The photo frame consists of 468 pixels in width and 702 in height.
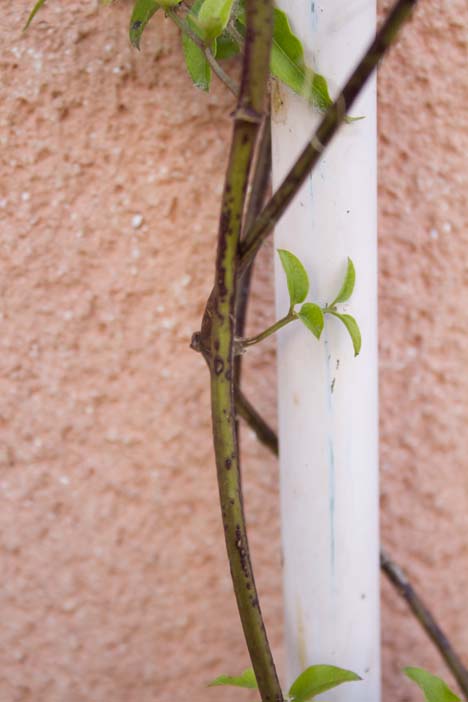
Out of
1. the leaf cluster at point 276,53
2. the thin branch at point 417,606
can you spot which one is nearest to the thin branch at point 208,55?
the leaf cluster at point 276,53

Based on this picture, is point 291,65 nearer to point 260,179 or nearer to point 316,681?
point 260,179

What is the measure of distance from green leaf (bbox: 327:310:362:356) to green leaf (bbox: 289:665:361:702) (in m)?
0.16

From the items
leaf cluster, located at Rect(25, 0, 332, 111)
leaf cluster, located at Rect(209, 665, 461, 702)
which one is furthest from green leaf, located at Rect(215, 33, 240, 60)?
leaf cluster, located at Rect(209, 665, 461, 702)

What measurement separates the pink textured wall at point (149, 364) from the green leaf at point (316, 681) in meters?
0.16

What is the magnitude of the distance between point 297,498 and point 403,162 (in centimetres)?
24

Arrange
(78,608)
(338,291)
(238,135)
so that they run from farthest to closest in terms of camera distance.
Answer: (78,608), (338,291), (238,135)

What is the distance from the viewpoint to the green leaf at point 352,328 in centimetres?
34

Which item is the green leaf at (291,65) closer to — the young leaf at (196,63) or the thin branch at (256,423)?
the young leaf at (196,63)

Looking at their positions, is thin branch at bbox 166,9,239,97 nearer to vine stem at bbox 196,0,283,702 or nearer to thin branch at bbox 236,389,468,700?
vine stem at bbox 196,0,283,702

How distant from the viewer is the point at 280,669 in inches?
20.7

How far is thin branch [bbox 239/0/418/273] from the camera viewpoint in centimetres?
24

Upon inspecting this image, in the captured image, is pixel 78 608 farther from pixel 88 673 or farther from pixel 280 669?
pixel 280 669

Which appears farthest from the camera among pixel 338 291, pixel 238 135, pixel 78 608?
pixel 78 608

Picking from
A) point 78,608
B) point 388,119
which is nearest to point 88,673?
point 78,608
